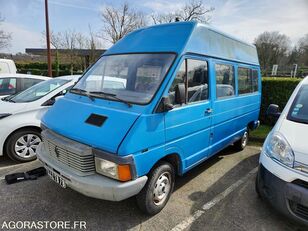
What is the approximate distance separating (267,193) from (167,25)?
2.64 metres

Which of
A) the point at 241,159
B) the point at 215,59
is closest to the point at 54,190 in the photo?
the point at 215,59

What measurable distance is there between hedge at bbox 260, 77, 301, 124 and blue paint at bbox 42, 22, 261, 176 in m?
3.73

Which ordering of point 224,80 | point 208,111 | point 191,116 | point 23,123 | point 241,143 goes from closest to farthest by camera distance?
point 191,116, point 208,111, point 224,80, point 23,123, point 241,143

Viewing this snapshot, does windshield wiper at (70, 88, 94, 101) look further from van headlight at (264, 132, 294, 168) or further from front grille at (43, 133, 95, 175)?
van headlight at (264, 132, 294, 168)

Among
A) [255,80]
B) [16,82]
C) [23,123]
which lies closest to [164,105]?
[23,123]

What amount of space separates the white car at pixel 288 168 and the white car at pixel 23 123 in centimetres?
409

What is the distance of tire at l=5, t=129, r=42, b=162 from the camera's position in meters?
4.41

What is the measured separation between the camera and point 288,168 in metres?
2.64

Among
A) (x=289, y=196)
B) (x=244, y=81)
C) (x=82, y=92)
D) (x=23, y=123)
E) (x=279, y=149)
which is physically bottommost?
(x=289, y=196)

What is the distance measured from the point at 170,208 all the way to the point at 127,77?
6.30 ft

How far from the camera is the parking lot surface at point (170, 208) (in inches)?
114

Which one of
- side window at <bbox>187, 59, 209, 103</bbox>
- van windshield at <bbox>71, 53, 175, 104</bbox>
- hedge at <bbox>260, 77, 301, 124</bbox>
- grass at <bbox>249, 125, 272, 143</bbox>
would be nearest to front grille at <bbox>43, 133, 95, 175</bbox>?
van windshield at <bbox>71, 53, 175, 104</bbox>

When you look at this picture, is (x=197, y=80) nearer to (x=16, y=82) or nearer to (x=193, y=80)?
(x=193, y=80)

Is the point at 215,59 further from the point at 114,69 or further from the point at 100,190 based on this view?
the point at 100,190
